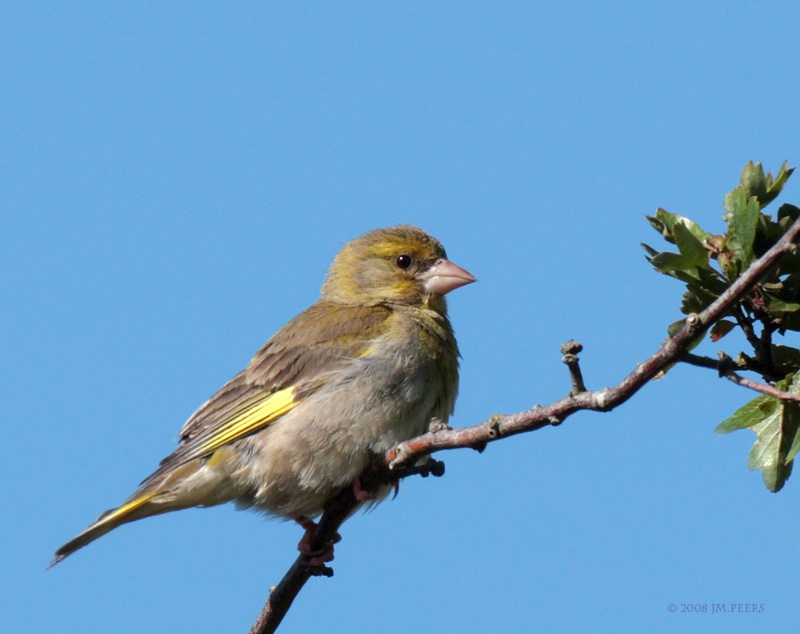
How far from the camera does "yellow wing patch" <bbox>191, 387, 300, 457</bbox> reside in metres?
5.73

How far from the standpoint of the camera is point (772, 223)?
302 cm

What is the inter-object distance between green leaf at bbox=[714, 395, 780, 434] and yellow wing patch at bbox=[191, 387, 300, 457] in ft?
10.6

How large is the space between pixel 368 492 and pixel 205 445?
3.32 ft

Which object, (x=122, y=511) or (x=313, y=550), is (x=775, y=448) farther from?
(x=122, y=511)

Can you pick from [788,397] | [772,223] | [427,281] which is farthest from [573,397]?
[427,281]

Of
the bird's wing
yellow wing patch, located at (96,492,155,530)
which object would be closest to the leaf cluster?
the bird's wing

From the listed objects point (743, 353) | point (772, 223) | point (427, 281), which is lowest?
point (743, 353)

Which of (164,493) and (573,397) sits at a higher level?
(164,493)

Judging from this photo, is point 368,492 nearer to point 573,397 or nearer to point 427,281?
point 427,281

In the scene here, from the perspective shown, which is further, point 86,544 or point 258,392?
point 258,392

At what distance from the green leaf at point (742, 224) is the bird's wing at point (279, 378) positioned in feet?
10.4

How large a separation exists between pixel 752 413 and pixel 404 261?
13.8ft

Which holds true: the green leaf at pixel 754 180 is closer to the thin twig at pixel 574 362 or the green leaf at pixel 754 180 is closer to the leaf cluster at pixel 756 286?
the leaf cluster at pixel 756 286

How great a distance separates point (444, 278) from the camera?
675cm
